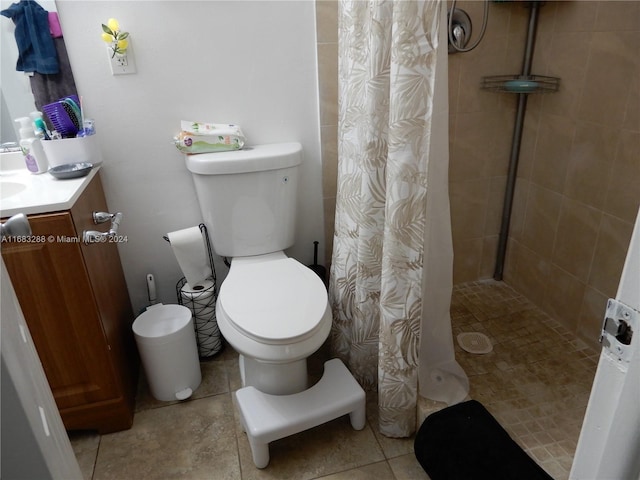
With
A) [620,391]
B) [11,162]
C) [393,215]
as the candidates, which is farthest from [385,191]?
[11,162]

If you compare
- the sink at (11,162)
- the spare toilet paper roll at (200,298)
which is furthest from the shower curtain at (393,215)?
the sink at (11,162)

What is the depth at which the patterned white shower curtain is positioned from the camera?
1.17 metres

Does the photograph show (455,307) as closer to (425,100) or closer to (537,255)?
(537,255)

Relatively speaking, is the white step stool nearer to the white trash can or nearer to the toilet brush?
the white trash can

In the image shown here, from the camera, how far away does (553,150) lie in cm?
196

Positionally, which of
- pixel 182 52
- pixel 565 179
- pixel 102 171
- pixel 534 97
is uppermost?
pixel 182 52

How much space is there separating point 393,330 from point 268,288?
43cm

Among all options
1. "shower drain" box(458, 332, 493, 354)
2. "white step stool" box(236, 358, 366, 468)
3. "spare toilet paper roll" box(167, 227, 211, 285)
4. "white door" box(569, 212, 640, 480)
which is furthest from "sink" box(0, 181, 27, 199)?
"shower drain" box(458, 332, 493, 354)

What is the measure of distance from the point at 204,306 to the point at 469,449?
3.59ft

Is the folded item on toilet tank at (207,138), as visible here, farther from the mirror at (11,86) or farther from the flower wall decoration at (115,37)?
the mirror at (11,86)

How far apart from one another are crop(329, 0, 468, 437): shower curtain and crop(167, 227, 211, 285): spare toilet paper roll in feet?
1.72

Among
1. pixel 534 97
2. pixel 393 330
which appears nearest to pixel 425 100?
pixel 393 330

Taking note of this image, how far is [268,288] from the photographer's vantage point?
1.56 metres

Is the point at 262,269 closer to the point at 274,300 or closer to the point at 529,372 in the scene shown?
the point at 274,300
